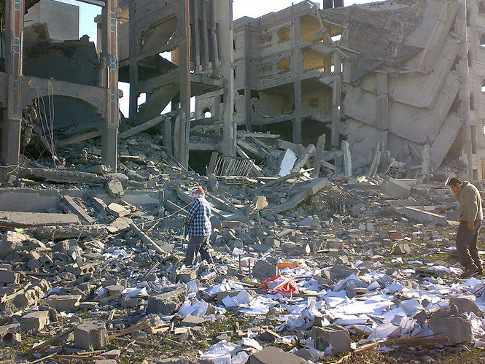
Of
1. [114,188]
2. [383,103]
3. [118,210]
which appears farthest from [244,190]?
[383,103]

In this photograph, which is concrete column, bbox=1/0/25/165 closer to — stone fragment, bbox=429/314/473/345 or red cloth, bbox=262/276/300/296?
red cloth, bbox=262/276/300/296

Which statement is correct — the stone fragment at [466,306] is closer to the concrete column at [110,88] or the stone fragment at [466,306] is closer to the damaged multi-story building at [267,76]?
the damaged multi-story building at [267,76]

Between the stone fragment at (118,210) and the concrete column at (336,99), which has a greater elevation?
the concrete column at (336,99)

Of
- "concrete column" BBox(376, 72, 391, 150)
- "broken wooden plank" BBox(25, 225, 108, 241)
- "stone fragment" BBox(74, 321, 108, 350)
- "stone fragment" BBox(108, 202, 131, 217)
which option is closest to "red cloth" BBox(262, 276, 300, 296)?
"stone fragment" BBox(74, 321, 108, 350)

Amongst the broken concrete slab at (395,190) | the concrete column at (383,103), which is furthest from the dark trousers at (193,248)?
the concrete column at (383,103)

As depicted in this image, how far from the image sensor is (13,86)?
1443cm

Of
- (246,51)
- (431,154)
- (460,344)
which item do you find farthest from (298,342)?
(246,51)

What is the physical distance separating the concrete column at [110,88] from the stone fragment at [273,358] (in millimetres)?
13714

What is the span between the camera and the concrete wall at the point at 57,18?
75.7ft

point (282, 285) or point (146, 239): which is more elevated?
point (146, 239)

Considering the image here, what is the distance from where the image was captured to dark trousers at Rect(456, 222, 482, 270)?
746 cm

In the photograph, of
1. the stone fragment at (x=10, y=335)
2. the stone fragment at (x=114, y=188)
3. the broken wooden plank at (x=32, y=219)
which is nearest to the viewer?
the stone fragment at (x=10, y=335)

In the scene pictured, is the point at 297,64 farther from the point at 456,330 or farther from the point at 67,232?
the point at 456,330

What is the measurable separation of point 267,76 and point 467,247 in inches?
1037
